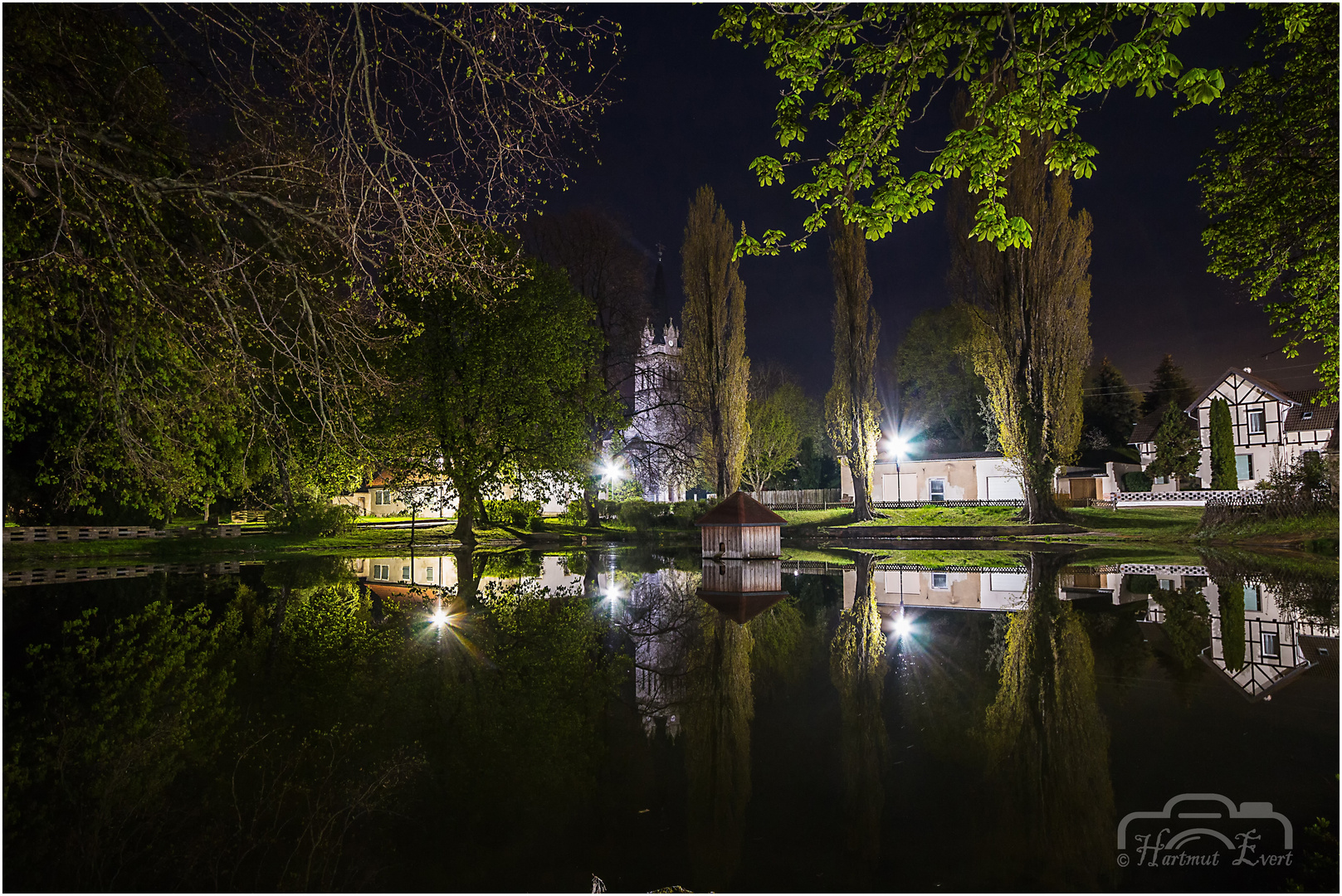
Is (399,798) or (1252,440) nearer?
(399,798)

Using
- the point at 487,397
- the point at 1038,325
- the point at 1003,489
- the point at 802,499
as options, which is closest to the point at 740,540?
the point at 487,397

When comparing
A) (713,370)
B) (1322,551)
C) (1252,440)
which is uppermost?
(713,370)

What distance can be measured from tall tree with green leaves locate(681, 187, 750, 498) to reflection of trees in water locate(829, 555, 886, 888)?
2274cm

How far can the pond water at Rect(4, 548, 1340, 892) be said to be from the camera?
3.00m

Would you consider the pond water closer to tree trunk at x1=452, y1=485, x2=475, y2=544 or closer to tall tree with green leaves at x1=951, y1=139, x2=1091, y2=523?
tree trunk at x1=452, y1=485, x2=475, y2=544

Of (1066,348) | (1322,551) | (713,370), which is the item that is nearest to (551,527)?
(713,370)

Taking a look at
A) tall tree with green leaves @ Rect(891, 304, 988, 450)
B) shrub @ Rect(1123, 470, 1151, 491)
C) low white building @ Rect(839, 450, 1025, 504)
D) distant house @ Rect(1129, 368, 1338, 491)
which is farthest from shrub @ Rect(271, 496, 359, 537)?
shrub @ Rect(1123, 470, 1151, 491)

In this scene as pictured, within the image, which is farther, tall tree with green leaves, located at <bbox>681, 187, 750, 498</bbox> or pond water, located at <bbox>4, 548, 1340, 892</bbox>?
tall tree with green leaves, located at <bbox>681, 187, 750, 498</bbox>

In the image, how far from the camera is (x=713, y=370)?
104ft

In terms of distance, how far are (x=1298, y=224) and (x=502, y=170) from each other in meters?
13.6

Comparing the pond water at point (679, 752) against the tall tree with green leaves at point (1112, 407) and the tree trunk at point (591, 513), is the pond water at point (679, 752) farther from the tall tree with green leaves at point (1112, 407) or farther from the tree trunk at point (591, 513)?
the tall tree with green leaves at point (1112, 407)

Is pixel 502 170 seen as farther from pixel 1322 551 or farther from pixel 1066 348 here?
pixel 1066 348

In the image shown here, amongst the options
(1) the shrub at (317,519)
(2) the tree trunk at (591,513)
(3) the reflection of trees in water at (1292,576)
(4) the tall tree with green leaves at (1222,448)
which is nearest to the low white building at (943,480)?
(4) the tall tree with green leaves at (1222,448)

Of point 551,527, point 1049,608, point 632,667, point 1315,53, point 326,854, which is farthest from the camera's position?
point 551,527
